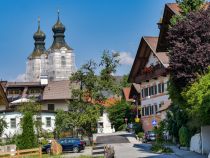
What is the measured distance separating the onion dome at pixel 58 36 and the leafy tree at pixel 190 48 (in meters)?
135

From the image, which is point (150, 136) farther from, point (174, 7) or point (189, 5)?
point (189, 5)

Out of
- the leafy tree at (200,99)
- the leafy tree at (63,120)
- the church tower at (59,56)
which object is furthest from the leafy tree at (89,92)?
the church tower at (59,56)

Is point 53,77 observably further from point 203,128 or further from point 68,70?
point 203,128

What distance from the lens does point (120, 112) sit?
82.9 metres

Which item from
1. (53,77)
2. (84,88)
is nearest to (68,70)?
(53,77)

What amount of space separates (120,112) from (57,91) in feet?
43.6

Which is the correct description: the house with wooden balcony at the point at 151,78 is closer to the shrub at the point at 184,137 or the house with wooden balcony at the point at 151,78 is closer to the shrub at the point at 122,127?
the shrub at the point at 122,127

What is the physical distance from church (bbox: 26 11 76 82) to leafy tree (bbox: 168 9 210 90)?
136 m

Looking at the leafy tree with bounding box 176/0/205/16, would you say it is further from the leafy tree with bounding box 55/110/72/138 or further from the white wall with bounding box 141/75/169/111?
the leafy tree with bounding box 55/110/72/138

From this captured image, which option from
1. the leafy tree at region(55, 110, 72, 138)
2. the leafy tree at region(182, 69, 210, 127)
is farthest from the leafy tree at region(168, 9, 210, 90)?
the leafy tree at region(55, 110, 72, 138)

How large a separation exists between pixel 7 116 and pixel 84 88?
19539 millimetres

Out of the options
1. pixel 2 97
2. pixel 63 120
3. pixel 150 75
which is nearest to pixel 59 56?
pixel 150 75

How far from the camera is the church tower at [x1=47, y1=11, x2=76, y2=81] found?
6632 inches

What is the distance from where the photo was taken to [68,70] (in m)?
180
